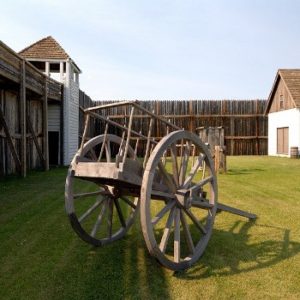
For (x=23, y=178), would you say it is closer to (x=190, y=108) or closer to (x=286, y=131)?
(x=190, y=108)

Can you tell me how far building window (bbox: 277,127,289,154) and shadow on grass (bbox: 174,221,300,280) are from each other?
2077cm

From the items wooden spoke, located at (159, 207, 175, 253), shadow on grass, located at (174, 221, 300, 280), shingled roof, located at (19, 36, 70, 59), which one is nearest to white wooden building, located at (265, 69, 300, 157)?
shingled roof, located at (19, 36, 70, 59)

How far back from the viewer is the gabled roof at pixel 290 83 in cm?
2444

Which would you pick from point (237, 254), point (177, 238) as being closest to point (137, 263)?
point (177, 238)

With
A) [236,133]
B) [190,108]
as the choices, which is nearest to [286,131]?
[236,133]

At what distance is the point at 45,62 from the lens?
17797 mm

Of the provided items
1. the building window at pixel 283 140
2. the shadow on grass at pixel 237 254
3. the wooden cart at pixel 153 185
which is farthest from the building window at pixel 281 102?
the wooden cart at pixel 153 185

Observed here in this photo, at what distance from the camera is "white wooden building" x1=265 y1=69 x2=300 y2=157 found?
959 inches

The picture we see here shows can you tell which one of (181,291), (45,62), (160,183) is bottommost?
(181,291)

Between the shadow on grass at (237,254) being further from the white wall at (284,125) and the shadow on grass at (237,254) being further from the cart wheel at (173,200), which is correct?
the white wall at (284,125)

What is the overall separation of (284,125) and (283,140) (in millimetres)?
1044

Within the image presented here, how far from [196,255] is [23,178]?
929 cm

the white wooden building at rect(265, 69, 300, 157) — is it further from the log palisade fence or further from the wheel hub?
the wheel hub

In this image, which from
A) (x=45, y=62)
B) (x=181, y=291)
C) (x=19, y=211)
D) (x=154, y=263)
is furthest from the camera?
(x=45, y=62)
